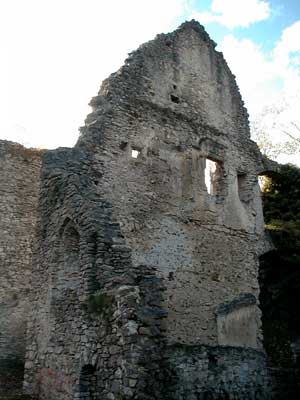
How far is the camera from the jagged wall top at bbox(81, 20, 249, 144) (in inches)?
506

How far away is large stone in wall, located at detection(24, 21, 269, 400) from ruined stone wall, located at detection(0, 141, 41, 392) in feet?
16.1

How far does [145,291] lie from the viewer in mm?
7883

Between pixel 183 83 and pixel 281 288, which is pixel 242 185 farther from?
pixel 183 83

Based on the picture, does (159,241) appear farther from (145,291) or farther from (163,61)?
(163,61)

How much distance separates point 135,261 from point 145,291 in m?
3.59

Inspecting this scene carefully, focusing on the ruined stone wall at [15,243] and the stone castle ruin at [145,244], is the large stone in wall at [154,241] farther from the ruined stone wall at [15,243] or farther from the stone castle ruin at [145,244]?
A: the ruined stone wall at [15,243]

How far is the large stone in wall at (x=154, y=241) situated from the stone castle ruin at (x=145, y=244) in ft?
0.11

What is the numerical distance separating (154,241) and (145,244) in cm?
31

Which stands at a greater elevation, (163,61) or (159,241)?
(163,61)

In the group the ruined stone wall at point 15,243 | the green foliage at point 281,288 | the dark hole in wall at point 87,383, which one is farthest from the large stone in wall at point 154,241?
the ruined stone wall at point 15,243

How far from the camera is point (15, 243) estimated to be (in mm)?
15875

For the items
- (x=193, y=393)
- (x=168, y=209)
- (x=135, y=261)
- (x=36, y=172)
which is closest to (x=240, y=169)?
(x=168, y=209)

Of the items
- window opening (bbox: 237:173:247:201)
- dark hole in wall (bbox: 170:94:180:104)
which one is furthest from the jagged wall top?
window opening (bbox: 237:173:247:201)

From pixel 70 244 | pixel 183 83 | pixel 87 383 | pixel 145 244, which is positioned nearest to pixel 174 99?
pixel 183 83
